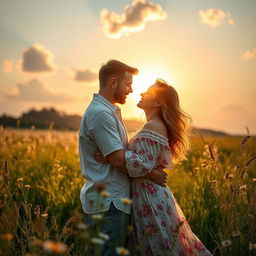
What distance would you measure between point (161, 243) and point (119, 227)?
1.52 feet

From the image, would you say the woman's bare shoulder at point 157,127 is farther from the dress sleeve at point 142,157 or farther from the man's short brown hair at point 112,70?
the man's short brown hair at point 112,70

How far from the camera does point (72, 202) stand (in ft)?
19.0

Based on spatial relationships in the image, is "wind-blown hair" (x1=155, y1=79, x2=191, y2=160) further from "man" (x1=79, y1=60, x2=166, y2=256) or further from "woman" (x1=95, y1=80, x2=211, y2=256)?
"man" (x1=79, y1=60, x2=166, y2=256)

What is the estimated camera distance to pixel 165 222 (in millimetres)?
3959

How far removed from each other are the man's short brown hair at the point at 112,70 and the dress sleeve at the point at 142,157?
0.66 metres

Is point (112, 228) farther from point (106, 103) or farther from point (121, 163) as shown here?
point (106, 103)

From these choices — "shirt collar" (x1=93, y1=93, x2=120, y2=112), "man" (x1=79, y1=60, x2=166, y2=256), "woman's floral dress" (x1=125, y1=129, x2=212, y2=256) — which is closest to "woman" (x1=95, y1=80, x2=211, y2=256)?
"woman's floral dress" (x1=125, y1=129, x2=212, y2=256)

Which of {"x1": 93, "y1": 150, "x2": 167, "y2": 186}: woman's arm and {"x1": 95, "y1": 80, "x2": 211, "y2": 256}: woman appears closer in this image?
{"x1": 93, "y1": 150, "x2": 167, "y2": 186}: woman's arm

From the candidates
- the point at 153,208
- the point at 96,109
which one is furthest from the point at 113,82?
the point at 153,208

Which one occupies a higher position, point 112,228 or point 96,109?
point 96,109

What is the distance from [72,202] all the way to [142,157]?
2.38 meters

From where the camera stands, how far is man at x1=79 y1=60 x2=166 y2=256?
3.69 m

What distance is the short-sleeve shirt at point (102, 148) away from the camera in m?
3.69

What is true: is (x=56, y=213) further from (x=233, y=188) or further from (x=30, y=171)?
(x=233, y=188)
